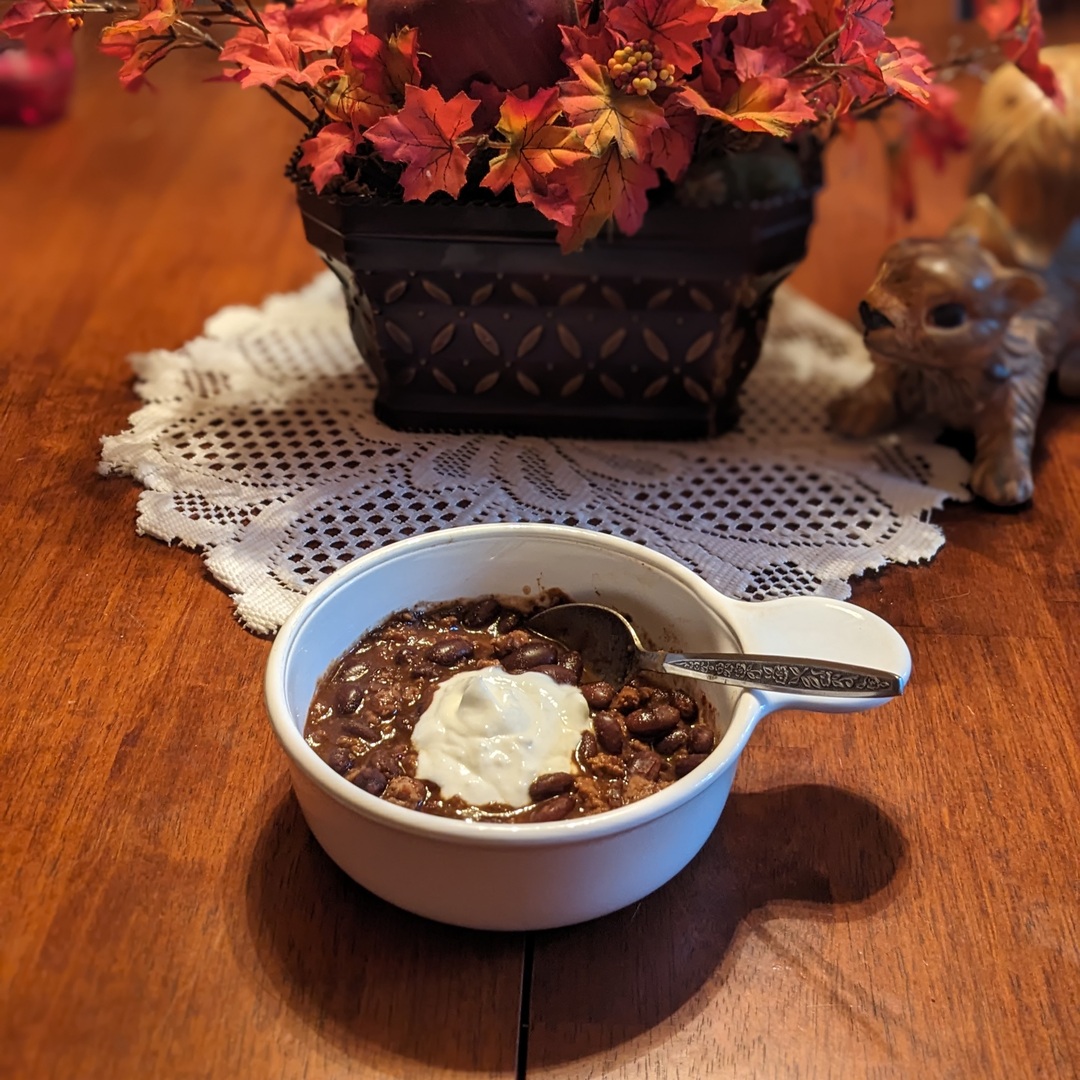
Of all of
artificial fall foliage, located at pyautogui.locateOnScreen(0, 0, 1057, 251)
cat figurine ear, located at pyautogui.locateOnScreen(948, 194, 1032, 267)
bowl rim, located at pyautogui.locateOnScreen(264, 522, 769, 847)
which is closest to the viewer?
bowl rim, located at pyautogui.locateOnScreen(264, 522, 769, 847)

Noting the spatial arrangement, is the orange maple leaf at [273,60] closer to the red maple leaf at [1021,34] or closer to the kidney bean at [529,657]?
the kidney bean at [529,657]

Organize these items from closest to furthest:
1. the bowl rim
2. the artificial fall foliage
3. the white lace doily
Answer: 1. the bowl rim
2. the artificial fall foliage
3. the white lace doily

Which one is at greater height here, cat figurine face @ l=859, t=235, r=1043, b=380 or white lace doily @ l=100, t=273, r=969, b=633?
cat figurine face @ l=859, t=235, r=1043, b=380

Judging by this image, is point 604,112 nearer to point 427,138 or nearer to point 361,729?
point 427,138

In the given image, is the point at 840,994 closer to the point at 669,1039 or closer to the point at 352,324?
the point at 669,1039

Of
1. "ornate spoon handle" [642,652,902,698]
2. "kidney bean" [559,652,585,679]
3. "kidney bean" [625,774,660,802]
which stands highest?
"ornate spoon handle" [642,652,902,698]

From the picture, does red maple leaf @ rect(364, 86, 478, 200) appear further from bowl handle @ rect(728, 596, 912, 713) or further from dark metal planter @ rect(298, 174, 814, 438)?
bowl handle @ rect(728, 596, 912, 713)

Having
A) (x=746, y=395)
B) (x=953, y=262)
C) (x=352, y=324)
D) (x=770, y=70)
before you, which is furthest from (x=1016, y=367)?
(x=352, y=324)

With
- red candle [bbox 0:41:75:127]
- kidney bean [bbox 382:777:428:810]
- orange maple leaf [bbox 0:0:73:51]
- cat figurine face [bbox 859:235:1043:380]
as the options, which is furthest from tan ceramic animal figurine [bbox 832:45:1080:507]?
red candle [bbox 0:41:75:127]

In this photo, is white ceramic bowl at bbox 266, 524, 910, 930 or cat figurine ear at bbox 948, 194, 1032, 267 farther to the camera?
cat figurine ear at bbox 948, 194, 1032, 267
